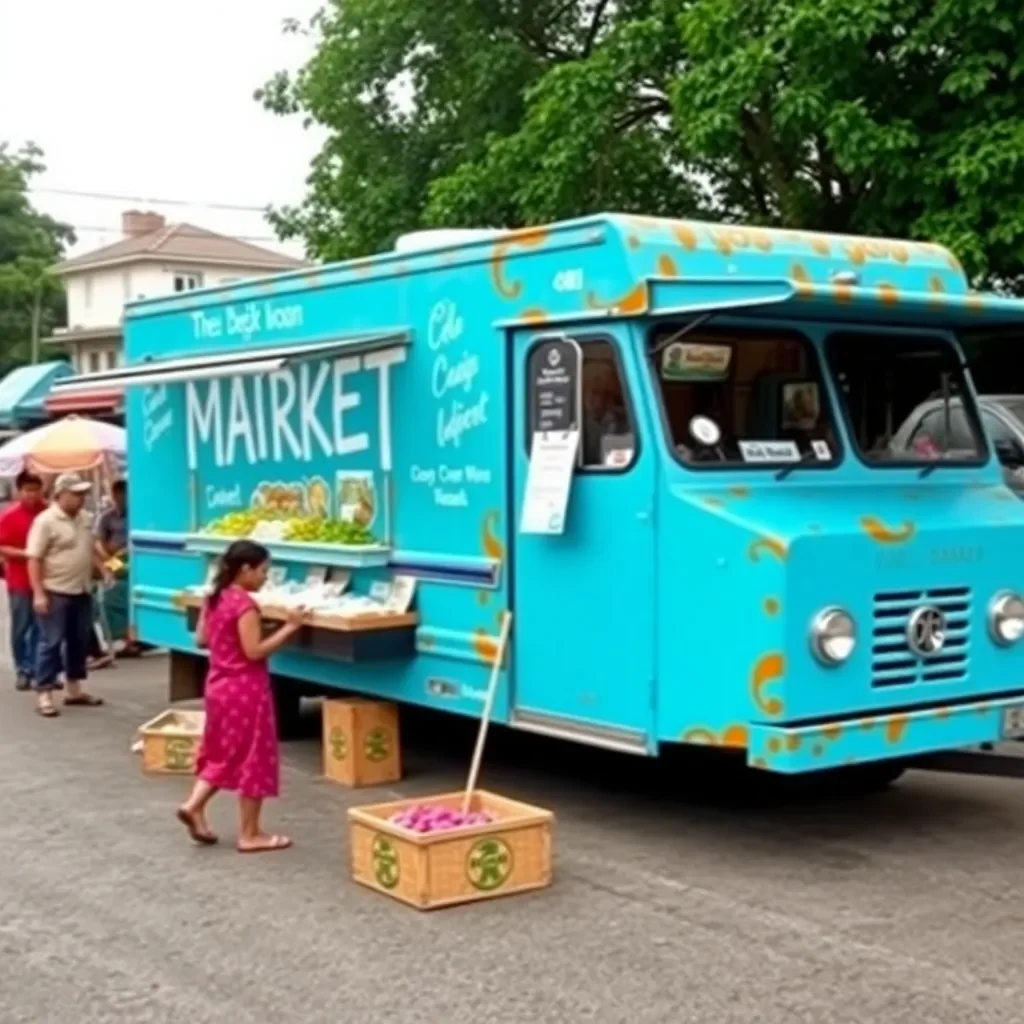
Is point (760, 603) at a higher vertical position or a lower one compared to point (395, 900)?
higher

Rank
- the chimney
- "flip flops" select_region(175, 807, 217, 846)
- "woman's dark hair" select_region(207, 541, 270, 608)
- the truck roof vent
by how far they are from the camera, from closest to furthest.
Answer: "woman's dark hair" select_region(207, 541, 270, 608)
"flip flops" select_region(175, 807, 217, 846)
the truck roof vent
the chimney

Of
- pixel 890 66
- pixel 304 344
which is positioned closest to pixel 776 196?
pixel 890 66

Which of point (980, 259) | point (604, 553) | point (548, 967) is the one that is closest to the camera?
point (548, 967)

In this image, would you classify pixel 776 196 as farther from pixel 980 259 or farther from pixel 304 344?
pixel 304 344

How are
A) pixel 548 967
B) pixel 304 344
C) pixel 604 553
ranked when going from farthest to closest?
1. pixel 304 344
2. pixel 604 553
3. pixel 548 967

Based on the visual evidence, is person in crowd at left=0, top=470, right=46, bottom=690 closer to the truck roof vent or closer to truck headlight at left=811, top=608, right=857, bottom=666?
the truck roof vent

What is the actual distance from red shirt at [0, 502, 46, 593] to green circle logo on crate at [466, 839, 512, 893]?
685 centimetres

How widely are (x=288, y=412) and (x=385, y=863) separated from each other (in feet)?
12.1

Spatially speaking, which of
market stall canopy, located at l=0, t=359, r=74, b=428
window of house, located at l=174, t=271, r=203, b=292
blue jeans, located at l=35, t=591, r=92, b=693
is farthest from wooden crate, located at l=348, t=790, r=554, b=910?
window of house, located at l=174, t=271, r=203, b=292

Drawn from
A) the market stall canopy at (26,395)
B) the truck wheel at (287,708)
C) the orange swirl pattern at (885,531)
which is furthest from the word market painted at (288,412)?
the market stall canopy at (26,395)

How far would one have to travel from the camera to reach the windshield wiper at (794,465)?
289 inches

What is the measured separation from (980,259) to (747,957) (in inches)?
368

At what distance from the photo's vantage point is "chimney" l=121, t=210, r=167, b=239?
66750mm

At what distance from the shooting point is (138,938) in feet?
20.3
